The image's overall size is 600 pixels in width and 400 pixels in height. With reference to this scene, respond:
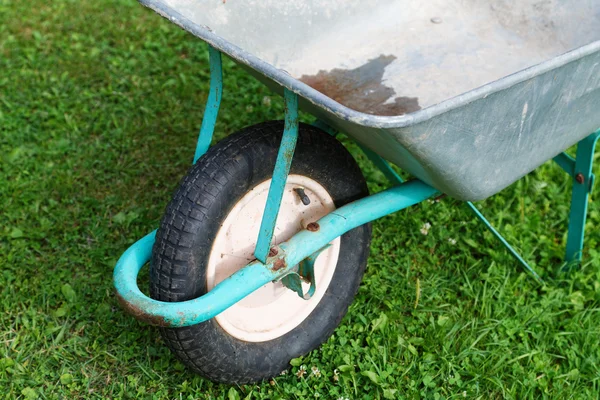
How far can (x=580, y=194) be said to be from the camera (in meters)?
2.57

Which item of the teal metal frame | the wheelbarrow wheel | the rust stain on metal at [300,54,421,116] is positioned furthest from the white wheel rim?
the rust stain on metal at [300,54,421,116]

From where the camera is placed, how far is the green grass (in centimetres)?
225

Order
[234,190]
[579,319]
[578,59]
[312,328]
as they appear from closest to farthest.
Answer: [578,59]
[234,190]
[312,328]
[579,319]

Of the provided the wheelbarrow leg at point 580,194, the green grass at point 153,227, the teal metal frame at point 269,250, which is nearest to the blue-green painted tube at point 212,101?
the teal metal frame at point 269,250

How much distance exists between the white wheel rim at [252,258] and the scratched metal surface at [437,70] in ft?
0.89

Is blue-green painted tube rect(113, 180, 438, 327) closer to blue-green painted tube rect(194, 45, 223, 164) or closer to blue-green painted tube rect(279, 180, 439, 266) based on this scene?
blue-green painted tube rect(279, 180, 439, 266)

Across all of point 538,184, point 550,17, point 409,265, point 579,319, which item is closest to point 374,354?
point 409,265

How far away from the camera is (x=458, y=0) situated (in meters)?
3.04

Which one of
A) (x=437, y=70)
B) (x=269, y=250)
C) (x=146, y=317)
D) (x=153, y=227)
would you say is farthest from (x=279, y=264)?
(x=437, y=70)

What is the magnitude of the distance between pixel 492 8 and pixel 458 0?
154 millimetres

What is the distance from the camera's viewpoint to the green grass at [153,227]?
7.39ft

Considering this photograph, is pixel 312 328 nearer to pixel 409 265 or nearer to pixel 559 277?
pixel 409 265

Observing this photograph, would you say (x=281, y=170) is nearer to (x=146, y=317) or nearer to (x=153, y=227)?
(x=146, y=317)

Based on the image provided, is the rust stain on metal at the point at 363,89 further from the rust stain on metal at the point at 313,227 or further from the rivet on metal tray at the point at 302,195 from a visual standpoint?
the rust stain on metal at the point at 313,227
